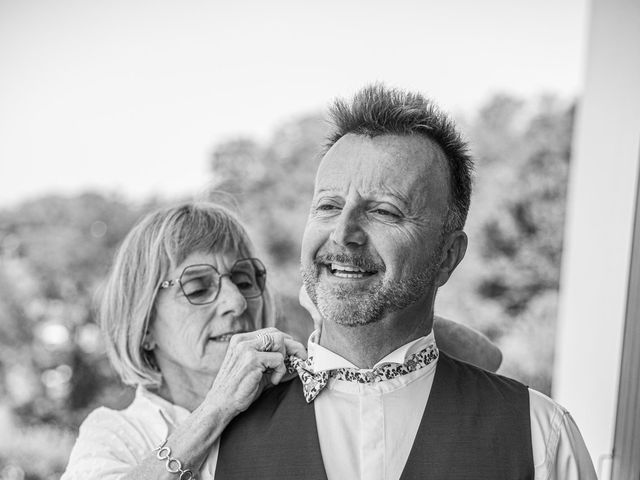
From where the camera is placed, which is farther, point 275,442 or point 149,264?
point 149,264

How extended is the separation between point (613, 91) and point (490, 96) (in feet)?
33.7

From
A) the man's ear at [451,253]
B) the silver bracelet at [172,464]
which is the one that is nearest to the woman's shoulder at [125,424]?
the silver bracelet at [172,464]

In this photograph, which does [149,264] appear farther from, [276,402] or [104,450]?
[276,402]

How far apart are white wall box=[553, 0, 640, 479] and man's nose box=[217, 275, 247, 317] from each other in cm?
Answer: 112

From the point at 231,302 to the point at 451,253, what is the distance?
2.53 ft

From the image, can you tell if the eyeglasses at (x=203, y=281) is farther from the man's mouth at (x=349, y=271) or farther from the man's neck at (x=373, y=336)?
the man's mouth at (x=349, y=271)

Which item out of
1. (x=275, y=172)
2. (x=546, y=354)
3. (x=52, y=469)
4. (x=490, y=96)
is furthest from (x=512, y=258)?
(x=52, y=469)

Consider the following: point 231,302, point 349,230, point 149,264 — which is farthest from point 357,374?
point 149,264

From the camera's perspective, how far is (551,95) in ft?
43.2

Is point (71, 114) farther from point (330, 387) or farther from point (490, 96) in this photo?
point (330, 387)

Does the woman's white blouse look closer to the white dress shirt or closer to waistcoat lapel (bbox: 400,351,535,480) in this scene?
the white dress shirt

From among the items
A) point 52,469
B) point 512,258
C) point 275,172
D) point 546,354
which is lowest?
point 52,469

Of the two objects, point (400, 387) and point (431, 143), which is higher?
point (431, 143)

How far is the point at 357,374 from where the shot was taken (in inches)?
74.7
